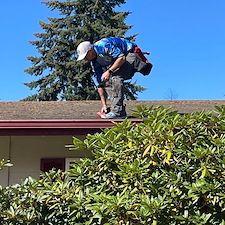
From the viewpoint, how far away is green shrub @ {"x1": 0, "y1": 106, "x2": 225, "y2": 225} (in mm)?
3584

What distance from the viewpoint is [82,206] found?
3.88 metres

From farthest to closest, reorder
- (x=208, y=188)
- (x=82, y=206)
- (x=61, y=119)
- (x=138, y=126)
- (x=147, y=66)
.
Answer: (x=147, y=66), (x=61, y=119), (x=138, y=126), (x=82, y=206), (x=208, y=188)

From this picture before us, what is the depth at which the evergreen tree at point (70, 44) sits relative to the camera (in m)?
25.8

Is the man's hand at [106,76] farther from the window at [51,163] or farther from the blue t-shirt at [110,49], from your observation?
the window at [51,163]

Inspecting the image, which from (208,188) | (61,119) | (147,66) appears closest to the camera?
(208,188)

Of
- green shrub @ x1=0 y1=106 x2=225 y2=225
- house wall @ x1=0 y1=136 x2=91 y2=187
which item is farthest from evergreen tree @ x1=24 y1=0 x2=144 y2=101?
green shrub @ x1=0 y1=106 x2=225 y2=225

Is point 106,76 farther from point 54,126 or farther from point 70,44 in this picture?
point 70,44

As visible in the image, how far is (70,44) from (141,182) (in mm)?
23469

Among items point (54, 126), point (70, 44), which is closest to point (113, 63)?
point (54, 126)

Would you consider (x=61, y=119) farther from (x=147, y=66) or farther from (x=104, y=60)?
(x=147, y=66)

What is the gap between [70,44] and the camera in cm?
2638

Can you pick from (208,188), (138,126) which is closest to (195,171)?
(208,188)

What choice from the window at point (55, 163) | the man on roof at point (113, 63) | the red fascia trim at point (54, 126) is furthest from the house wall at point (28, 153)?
the man on roof at point (113, 63)

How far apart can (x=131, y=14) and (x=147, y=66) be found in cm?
2155
